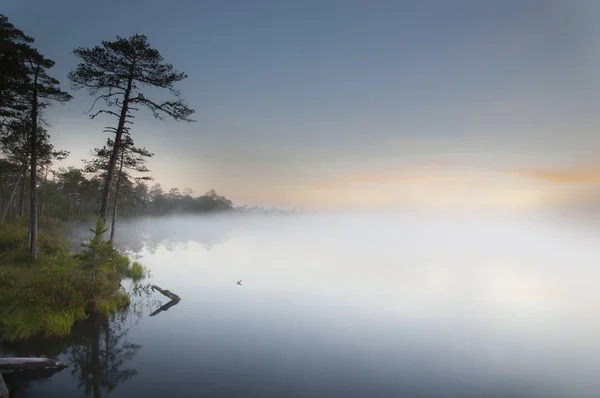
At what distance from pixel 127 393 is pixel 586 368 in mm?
20268

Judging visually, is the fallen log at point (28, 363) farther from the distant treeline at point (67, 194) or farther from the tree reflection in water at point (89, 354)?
the distant treeline at point (67, 194)

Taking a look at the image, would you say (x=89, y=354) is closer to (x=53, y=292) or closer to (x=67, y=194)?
(x=53, y=292)

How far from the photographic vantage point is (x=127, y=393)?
35.6 ft

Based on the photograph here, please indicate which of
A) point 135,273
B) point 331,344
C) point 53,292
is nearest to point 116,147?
point 53,292

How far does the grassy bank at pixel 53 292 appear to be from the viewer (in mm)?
14305

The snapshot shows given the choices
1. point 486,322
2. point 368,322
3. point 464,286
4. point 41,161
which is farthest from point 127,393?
point 41,161

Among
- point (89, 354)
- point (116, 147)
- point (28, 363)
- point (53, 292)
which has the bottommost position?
point (89, 354)

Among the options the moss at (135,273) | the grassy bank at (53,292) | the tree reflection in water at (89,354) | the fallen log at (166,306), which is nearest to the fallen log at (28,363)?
the tree reflection in water at (89,354)

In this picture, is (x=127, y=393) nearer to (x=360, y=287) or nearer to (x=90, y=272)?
(x=90, y=272)

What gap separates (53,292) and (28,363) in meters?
6.11

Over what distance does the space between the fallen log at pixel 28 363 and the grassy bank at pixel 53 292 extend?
3.24 metres

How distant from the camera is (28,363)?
1092cm

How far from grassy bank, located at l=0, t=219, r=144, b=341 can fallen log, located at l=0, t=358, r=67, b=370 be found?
10.6ft

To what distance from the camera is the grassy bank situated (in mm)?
14305
